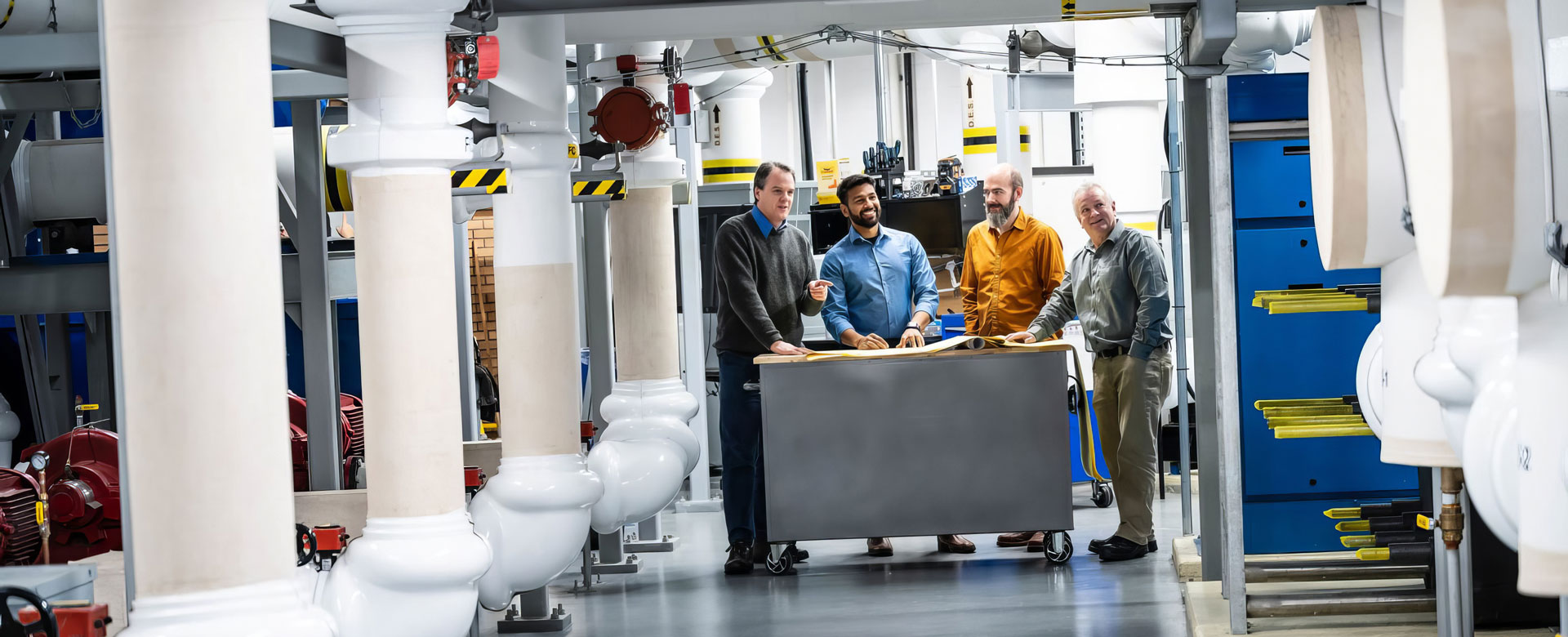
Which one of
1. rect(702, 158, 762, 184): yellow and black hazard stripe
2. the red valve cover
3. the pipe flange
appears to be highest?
rect(702, 158, 762, 184): yellow and black hazard stripe

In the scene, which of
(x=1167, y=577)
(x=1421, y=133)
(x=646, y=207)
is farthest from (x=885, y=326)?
(x=1421, y=133)

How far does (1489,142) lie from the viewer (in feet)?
7.51

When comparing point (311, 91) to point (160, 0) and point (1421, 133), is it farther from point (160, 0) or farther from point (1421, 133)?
point (1421, 133)

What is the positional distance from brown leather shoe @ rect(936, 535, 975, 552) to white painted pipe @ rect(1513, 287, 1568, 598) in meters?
4.29

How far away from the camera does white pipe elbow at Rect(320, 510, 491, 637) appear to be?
10.9 feet

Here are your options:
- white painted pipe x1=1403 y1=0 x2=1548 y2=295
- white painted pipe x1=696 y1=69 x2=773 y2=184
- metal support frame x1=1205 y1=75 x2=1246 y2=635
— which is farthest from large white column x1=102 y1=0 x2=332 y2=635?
white painted pipe x1=696 y1=69 x2=773 y2=184

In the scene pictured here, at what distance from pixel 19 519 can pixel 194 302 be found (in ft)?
9.07

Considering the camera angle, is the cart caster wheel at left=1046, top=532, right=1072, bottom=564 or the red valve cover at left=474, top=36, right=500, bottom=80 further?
the cart caster wheel at left=1046, top=532, right=1072, bottom=564

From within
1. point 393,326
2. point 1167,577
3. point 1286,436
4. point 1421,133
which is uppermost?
point 1421,133

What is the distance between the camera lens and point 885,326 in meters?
6.66

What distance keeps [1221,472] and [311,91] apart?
3.37 metres

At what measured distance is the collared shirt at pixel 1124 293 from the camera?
238 inches

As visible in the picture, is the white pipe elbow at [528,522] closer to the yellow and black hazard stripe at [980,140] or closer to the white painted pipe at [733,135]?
the white painted pipe at [733,135]

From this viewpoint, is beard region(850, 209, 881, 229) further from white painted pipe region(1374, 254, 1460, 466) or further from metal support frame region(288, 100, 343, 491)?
white painted pipe region(1374, 254, 1460, 466)
